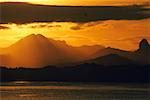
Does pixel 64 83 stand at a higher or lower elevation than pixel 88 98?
higher

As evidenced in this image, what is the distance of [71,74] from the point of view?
164 metres

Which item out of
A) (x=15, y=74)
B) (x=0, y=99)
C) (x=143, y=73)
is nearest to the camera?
(x=0, y=99)

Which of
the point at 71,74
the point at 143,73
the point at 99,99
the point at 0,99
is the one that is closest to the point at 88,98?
the point at 99,99

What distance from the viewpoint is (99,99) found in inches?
3590

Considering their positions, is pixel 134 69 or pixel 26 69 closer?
pixel 26 69

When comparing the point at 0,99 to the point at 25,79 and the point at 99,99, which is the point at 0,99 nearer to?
the point at 99,99

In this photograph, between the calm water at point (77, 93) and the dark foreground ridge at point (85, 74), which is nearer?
the calm water at point (77, 93)

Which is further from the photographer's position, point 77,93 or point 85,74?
point 85,74

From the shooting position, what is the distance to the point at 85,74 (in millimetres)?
165500

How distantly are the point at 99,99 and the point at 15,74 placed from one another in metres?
73.5

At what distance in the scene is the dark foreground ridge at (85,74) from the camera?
15700 centimetres

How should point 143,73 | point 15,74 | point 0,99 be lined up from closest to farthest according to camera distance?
point 0,99
point 143,73
point 15,74

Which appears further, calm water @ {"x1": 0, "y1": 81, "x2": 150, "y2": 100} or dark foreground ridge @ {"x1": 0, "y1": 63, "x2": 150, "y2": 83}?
dark foreground ridge @ {"x1": 0, "y1": 63, "x2": 150, "y2": 83}

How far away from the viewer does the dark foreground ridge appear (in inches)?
6181
